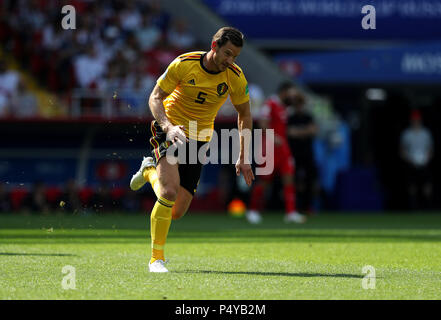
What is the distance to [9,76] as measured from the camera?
19.9m

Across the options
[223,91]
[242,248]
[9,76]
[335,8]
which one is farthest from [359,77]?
[223,91]

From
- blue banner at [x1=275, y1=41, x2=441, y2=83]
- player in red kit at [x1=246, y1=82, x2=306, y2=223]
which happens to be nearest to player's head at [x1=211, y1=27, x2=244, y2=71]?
player in red kit at [x1=246, y1=82, x2=306, y2=223]

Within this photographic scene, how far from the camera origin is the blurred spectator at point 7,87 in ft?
64.1

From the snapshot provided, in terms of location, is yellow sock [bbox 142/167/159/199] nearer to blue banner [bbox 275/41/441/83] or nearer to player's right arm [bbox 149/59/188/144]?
player's right arm [bbox 149/59/188/144]

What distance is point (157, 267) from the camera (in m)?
8.16

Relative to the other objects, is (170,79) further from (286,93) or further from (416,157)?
(416,157)

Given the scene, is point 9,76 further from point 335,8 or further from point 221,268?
point 221,268

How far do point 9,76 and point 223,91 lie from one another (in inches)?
477

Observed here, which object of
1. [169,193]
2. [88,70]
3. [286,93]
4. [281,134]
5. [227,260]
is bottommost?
[227,260]

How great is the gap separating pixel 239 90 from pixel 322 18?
49.7ft

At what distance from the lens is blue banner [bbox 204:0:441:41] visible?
23.1 metres

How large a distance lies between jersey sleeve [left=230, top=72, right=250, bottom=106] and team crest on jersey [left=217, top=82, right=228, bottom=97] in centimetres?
7

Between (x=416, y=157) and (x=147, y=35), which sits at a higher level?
(x=147, y=35)

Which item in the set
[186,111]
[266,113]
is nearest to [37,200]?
[266,113]
